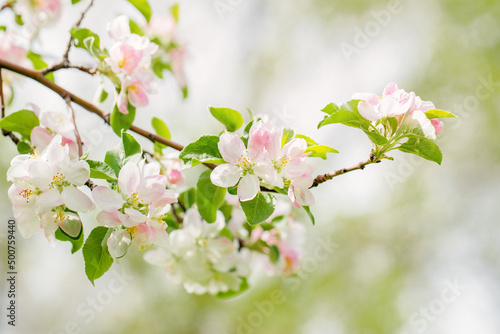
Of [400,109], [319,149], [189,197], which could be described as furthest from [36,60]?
[400,109]

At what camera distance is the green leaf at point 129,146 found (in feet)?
2.60

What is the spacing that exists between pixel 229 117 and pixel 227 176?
0.17 meters

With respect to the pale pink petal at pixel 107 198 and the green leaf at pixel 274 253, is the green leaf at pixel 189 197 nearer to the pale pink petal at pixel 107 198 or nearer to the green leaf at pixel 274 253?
the green leaf at pixel 274 253

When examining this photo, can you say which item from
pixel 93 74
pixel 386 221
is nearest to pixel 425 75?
pixel 386 221

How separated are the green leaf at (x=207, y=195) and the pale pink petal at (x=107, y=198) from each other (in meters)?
0.24

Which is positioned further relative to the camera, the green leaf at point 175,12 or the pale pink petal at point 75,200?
the green leaf at point 175,12

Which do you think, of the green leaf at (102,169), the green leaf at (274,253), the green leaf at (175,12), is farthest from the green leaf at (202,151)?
the green leaf at (175,12)

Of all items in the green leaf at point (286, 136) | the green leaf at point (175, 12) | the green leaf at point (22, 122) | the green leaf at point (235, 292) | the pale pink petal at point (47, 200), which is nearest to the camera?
the pale pink petal at point (47, 200)

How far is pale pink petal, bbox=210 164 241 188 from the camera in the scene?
2.52 feet

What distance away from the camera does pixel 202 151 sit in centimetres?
80

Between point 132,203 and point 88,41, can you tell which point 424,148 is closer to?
point 132,203

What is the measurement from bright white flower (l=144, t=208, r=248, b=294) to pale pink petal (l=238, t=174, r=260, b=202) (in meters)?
0.42

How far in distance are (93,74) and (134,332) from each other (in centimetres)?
636

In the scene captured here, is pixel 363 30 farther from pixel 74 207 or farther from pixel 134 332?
pixel 74 207
